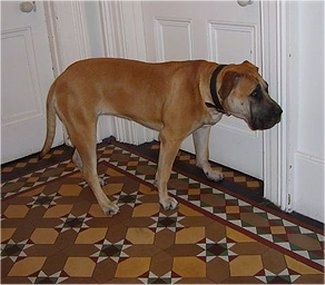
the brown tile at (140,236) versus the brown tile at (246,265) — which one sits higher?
the brown tile at (246,265)

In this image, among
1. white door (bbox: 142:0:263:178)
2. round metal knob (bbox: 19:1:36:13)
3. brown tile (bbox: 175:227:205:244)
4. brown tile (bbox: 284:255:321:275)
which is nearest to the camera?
brown tile (bbox: 284:255:321:275)

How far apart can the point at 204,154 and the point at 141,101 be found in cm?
46

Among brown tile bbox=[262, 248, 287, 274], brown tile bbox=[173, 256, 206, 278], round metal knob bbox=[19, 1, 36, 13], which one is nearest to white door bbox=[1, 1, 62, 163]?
round metal knob bbox=[19, 1, 36, 13]

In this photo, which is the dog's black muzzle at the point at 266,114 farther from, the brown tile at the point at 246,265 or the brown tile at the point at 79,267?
the brown tile at the point at 79,267

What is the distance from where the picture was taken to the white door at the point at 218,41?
221 cm

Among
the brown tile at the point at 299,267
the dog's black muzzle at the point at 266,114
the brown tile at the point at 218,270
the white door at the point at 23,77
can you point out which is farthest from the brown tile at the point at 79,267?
the white door at the point at 23,77

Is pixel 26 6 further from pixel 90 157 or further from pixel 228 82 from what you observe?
pixel 228 82

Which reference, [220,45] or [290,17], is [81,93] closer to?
[220,45]

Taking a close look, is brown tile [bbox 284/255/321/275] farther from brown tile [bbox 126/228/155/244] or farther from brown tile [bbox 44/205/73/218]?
brown tile [bbox 44/205/73/218]

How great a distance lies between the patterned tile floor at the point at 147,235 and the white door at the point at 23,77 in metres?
0.32

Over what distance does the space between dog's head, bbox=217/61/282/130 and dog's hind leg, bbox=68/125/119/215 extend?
60 cm

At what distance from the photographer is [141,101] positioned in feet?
7.19

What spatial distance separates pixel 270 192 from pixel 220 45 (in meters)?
0.70

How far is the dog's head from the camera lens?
189cm
